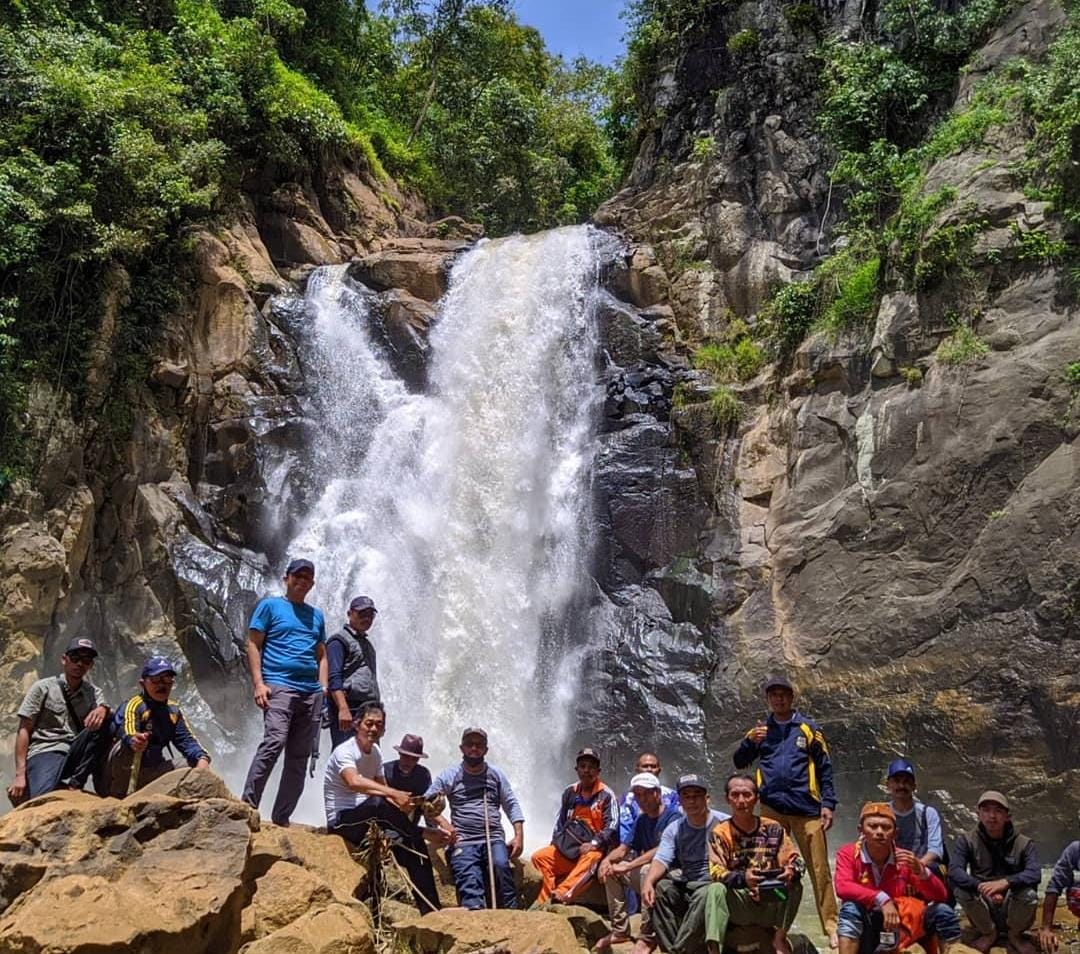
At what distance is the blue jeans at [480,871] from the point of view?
5945mm

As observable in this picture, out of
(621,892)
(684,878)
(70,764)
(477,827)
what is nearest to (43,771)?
(70,764)

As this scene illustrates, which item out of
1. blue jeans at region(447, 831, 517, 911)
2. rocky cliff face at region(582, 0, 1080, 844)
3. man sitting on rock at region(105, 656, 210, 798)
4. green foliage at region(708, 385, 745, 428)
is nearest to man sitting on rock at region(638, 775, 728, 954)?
blue jeans at region(447, 831, 517, 911)

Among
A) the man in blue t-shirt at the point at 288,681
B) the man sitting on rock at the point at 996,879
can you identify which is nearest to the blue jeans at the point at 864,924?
the man sitting on rock at the point at 996,879

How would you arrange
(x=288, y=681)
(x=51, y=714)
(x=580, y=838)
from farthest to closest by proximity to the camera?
(x=580, y=838) → (x=288, y=681) → (x=51, y=714)

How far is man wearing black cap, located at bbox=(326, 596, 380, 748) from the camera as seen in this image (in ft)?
21.6

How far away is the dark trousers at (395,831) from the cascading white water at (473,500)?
4.87m

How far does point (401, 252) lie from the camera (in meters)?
18.3

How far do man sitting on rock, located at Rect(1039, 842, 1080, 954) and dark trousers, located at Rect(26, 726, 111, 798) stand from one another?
6.01 metres

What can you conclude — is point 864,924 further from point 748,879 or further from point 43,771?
point 43,771

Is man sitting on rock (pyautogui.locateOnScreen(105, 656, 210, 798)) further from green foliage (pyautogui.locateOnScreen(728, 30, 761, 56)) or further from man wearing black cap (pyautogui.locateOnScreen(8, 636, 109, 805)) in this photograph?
green foliage (pyautogui.locateOnScreen(728, 30, 761, 56))

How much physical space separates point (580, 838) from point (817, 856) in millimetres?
1665

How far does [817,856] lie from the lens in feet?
19.5

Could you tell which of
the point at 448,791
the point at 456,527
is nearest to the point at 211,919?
the point at 448,791

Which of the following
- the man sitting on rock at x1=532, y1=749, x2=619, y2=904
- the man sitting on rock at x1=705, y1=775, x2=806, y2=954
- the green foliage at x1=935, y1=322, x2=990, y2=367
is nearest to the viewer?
the man sitting on rock at x1=705, y1=775, x2=806, y2=954
